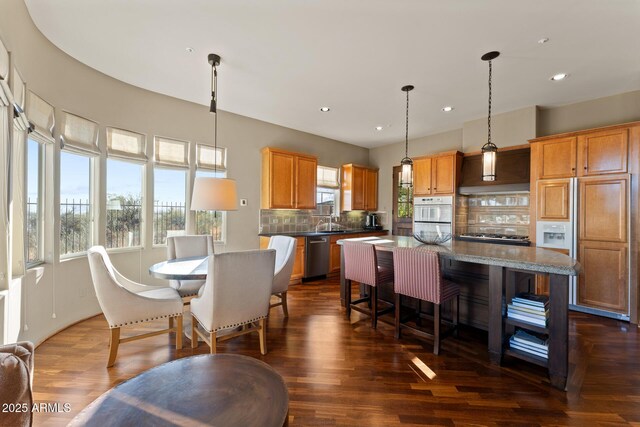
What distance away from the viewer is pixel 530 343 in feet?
7.02

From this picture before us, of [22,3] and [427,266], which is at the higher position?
[22,3]

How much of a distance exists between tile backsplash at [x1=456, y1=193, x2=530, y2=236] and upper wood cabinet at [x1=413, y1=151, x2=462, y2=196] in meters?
0.36

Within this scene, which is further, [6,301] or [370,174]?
[370,174]

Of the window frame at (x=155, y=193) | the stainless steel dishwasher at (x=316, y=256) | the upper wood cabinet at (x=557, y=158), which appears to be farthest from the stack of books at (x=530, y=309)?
the window frame at (x=155, y=193)

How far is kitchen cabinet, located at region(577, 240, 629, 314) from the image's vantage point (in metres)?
3.13

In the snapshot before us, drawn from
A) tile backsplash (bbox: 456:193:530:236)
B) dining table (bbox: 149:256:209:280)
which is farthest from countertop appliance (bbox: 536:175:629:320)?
dining table (bbox: 149:256:209:280)

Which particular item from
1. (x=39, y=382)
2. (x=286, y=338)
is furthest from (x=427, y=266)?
(x=39, y=382)

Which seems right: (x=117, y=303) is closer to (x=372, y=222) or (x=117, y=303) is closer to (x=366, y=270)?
(x=366, y=270)

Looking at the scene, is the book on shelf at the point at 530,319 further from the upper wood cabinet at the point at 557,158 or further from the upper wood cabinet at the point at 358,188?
the upper wood cabinet at the point at 358,188

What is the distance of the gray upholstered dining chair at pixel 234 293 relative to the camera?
211cm

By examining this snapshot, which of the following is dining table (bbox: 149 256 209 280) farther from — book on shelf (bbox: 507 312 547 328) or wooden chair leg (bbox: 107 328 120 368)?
book on shelf (bbox: 507 312 547 328)

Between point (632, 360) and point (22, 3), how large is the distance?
5.84m

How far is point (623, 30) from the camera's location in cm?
231

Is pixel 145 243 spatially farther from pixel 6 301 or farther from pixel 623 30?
pixel 623 30
